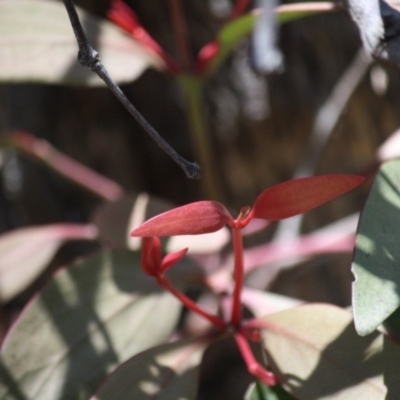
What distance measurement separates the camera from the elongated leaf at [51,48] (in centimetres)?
64

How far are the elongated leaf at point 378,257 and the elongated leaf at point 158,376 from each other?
0.55ft

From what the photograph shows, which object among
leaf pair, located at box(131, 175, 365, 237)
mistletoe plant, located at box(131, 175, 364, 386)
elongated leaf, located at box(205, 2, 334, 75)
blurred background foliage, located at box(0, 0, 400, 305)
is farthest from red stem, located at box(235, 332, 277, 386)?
blurred background foliage, located at box(0, 0, 400, 305)

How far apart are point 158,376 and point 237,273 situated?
0.10 metres

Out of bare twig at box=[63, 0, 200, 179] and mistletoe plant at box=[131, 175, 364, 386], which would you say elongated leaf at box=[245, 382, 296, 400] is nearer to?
mistletoe plant at box=[131, 175, 364, 386]

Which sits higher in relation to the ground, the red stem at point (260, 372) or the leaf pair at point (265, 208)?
the leaf pair at point (265, 208)

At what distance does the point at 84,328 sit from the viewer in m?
0.57

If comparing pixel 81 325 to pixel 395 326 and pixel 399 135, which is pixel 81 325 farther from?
pixel 399 135

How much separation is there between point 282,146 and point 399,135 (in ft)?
1.45

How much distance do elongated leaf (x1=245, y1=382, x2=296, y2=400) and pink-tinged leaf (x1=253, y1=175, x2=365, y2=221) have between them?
0.43 feet

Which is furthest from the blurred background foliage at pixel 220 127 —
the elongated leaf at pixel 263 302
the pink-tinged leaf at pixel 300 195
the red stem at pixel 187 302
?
the pink-tinged leaf at pixel 300 195

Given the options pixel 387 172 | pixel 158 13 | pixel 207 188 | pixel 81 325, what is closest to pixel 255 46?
pixel 387 172

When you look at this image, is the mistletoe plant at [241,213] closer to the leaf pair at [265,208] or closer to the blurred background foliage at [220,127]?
the leaf pair at [265,208]

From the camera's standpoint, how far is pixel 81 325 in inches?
22.6

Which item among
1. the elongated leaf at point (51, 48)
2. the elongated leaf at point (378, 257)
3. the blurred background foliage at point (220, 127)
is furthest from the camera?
the blurred background foliage at point (220, 127)
